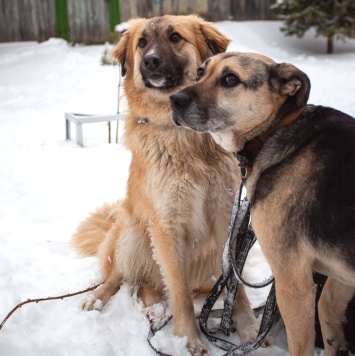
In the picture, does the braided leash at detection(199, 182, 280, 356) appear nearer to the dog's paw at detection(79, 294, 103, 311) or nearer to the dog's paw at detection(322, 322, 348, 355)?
the dog's paw at detection(322, 322, 348, 355)

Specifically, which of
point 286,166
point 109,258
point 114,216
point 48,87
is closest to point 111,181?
point 114,216

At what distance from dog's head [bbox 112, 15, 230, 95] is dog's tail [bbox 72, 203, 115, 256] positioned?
1091 millimetres

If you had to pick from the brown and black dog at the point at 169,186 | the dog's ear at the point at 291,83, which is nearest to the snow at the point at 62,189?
the brown and black dog at the point at 169,186

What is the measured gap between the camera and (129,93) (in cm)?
290

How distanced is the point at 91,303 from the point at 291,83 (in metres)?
1.70

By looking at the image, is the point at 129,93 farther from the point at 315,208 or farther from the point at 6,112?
the point at 6,112

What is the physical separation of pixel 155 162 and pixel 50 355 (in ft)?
3.70

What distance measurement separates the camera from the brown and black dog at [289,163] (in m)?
1.87

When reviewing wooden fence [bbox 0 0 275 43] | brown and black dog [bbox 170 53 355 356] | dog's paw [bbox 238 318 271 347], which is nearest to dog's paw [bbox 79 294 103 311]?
dog's paw [bbox 238 318 271 347]

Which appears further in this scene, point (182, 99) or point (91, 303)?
point (91, 303)

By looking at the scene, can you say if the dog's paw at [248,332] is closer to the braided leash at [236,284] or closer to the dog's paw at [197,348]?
the braided leash at [236,284]

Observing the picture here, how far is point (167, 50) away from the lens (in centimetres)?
276

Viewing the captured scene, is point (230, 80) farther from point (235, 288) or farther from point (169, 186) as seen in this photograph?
point (235, 288)

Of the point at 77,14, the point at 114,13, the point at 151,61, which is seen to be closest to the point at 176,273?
the point at 151,61
